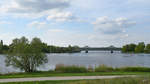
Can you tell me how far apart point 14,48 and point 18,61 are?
1.98 meters

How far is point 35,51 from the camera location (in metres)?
21.2

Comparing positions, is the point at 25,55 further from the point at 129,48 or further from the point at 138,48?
the point at 129,48

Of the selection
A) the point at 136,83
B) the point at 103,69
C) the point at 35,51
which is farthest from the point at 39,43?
the point at 136,83

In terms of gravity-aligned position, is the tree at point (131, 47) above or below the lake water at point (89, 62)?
above

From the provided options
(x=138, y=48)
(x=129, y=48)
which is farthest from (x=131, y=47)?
(x=138, y=48)

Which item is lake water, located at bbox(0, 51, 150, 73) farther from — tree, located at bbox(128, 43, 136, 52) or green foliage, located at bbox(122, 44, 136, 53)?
tree, located at bbox(128, 43, 136, 52)

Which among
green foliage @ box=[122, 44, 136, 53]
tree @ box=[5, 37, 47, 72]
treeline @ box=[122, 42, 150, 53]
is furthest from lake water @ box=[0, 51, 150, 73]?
green foliage @ box=[122, 44, 136, 53]

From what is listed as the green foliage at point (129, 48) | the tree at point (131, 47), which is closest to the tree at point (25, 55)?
the green foliage at point (129, 48)

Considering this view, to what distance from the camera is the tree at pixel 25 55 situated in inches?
822

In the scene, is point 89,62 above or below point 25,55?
below

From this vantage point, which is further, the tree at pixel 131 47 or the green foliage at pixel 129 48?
the tree at pixel 131 47

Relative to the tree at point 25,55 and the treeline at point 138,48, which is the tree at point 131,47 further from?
the tree at point 25,55

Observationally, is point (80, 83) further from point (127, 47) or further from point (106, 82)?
point (127, 47)

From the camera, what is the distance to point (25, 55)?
68.5 ft
